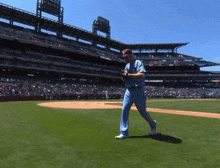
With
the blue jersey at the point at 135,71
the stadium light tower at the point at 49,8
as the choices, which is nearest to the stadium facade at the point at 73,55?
the stadium light tower at the point at 49,8

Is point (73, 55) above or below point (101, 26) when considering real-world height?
below

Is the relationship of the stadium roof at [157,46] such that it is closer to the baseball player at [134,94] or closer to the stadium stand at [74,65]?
the stadium stand at [74,65]

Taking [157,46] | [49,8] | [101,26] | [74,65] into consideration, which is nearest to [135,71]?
[74,65]

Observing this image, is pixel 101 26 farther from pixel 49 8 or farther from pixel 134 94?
pixel 134 94

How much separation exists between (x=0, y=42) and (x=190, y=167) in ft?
138

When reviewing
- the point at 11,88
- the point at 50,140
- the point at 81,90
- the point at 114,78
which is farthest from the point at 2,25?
the point at 50,140

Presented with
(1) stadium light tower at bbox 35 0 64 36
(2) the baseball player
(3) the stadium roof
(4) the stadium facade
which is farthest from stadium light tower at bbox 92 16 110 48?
(2) the baseball player

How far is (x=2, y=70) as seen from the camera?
118ft

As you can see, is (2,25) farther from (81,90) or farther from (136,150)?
(136,150)

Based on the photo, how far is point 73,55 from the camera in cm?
4922

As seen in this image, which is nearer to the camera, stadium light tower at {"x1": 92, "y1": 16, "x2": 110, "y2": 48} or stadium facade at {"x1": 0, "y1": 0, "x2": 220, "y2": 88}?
stadium facade at {"x1": 0, "y1": 0, "x2": 220, "y2": 88}

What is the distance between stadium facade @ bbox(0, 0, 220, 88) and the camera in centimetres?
3759

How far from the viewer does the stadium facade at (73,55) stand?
37.6m

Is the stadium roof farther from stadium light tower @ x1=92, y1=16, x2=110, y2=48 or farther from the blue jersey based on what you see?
the blue jersey
